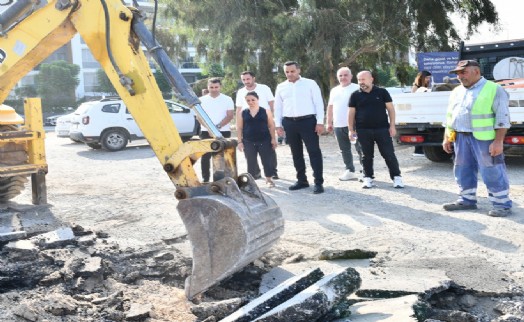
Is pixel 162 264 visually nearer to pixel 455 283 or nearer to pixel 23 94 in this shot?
pixel 455 283

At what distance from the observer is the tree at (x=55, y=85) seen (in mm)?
56969

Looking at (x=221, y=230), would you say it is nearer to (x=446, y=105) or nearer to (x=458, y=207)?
(x=458, y=207)

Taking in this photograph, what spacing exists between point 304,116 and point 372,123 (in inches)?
39.0

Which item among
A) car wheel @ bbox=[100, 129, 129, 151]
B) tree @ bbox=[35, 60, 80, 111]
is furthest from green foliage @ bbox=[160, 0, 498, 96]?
tree @ bbox=[35, 60, 80, 111]

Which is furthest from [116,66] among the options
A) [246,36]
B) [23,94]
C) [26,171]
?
[23,94]

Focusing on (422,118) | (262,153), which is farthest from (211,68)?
(262,153)

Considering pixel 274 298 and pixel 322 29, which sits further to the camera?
pixel 322 29

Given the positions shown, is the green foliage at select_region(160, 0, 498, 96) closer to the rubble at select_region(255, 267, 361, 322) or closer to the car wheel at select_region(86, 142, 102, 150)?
the car wheel at select_region(86, 142, 102, 150)

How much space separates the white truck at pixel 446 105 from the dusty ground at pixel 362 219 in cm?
54

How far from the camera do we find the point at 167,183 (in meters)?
11.6

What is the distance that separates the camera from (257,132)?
33.4 ft

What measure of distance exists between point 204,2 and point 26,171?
12918mm

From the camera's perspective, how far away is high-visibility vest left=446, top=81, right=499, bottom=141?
7480mm

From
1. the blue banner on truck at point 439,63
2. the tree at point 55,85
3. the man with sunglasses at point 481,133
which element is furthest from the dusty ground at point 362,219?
the tree at point 55,85
